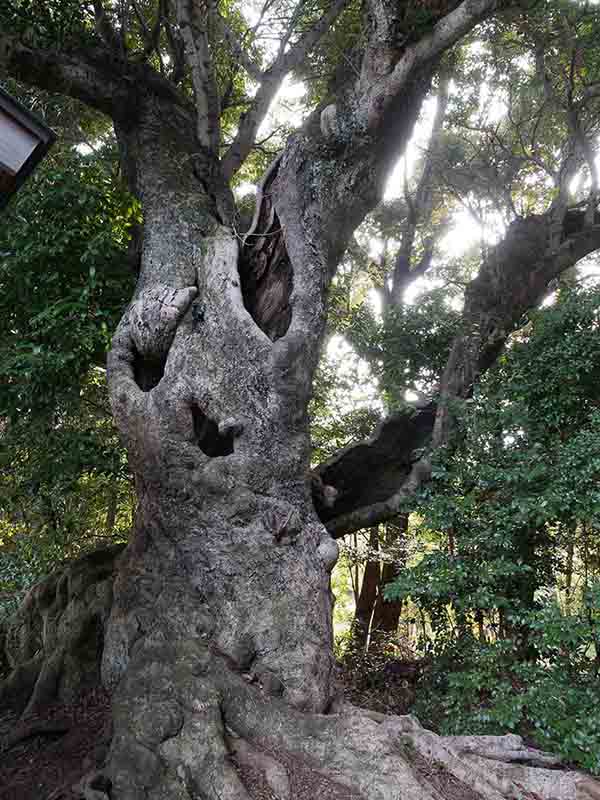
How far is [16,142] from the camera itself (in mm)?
2594

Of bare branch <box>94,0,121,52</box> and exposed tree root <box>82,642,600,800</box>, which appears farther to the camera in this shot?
bare branch <box>94,0,121,52</box>

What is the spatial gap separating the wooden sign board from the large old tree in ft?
7.16

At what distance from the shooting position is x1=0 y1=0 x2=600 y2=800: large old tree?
329 centimetres

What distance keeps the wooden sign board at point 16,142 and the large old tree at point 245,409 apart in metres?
2.18

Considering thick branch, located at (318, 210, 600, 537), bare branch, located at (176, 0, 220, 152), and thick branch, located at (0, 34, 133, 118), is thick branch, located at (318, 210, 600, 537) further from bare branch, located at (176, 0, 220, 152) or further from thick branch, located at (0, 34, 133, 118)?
thick branch, located at (0, 34, 133, 118)

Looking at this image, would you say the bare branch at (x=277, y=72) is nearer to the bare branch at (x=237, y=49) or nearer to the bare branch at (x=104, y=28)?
the bare branch at (x=237, y=49)

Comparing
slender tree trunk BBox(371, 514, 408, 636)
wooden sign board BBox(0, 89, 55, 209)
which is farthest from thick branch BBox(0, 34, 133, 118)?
slender tree trunk BBox(371, 514, 408, 636)

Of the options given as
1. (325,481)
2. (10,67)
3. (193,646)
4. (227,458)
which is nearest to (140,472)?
(227,458)

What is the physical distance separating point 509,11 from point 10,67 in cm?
562

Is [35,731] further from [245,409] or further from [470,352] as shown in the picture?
[470,352]

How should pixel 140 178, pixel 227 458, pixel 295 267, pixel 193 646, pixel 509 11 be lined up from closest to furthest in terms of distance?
pixel 193 646 < pixel 227 458 < pixel 295 267 < pixel 140 178 < pixel 509 11

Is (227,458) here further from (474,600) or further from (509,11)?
(509,11)

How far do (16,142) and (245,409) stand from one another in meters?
2.38

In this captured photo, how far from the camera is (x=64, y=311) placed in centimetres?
555
